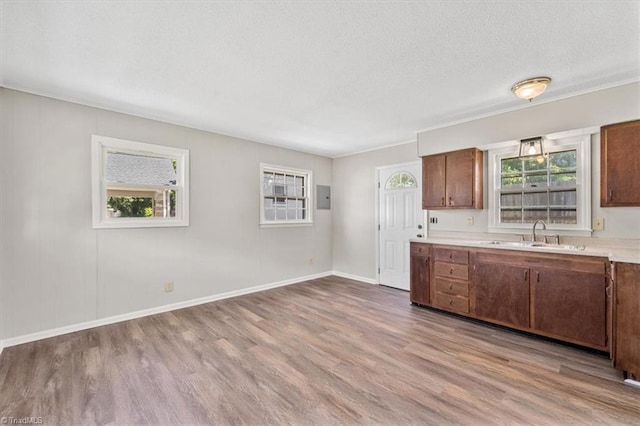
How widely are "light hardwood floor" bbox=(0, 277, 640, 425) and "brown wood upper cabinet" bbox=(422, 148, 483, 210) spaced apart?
1.58m

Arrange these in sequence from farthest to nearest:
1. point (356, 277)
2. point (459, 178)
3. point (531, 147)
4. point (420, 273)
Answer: point (356, 277) → point (420, 273) → point (459, 178) → point (531, 147)

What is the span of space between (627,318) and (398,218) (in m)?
2.99

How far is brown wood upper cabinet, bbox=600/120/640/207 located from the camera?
257 cm

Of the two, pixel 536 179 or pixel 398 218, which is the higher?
pixel 536 179

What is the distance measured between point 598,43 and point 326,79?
210 centimetres

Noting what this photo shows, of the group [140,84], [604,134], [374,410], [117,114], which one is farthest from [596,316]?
[117,114]

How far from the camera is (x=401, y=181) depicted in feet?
16.0

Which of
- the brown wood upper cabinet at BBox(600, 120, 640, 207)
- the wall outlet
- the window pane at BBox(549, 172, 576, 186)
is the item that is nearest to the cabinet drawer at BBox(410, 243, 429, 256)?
the window pane at BBox(549, 172, 576, 186)

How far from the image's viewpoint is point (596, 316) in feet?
8.37

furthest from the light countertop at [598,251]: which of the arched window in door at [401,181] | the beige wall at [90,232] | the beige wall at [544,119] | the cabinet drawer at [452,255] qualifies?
the beige wall at [90,232]

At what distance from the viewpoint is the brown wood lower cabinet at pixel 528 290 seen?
2.56 metres

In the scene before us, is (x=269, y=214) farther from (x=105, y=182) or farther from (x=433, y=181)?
(x=433, y=181)

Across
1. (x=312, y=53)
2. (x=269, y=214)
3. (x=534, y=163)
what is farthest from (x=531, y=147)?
(x=269, y=214)

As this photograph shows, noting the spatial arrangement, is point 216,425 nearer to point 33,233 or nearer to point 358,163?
point 33,233
